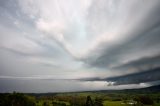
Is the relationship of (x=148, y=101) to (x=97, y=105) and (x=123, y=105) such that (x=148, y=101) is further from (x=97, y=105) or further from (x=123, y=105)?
(x=97, y=105)

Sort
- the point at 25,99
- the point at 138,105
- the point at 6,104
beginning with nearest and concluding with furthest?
the point at 6,104, the point at 25,99, the point at 138,105

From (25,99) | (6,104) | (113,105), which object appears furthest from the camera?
(113,105)

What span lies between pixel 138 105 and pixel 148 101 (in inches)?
605

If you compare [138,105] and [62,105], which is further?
[138,105]

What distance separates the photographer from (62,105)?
148m

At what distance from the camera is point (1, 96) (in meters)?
134

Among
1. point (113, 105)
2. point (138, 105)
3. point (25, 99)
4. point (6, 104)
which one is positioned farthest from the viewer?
point (138, 105)

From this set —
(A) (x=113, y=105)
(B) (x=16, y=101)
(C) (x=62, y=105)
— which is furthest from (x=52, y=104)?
(A) (x=113, y=105)

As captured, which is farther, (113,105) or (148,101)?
(148,101)

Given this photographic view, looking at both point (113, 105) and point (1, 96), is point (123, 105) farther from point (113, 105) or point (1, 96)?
point (1, 96)

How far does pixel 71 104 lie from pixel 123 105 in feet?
143

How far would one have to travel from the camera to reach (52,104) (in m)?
156

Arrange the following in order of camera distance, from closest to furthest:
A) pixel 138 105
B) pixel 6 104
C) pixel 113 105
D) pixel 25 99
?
pixel 6 104, pixel 25 99, pixel 113 105, pixel 138 105

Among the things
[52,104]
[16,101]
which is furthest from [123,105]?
[16,101]
